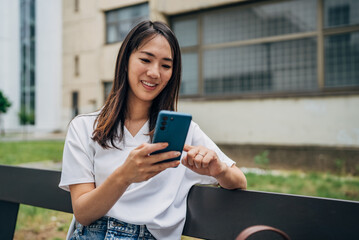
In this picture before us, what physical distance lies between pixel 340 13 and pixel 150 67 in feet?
16.3

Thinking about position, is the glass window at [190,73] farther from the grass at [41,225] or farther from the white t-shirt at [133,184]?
the white t-shirt at [133,184]

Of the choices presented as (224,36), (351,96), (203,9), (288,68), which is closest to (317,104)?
(351,96)

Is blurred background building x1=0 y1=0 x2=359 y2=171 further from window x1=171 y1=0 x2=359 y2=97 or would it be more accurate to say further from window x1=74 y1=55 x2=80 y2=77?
window x1=74 y1=55 x2=80 y2=77

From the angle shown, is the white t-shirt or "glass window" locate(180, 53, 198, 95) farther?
"glass window" locate(180, 53, 198, 95)

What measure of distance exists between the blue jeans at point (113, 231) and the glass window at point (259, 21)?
16.7ft

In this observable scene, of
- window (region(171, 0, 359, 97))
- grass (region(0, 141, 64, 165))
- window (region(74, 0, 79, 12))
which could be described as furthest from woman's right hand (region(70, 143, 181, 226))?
window (region(74, 0, 79, 12))

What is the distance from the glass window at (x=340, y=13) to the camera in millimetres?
4887

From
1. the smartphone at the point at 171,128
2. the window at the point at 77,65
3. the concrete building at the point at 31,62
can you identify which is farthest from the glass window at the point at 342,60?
the window at the point at 77,65

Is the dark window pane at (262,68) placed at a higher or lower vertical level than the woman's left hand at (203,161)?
higher

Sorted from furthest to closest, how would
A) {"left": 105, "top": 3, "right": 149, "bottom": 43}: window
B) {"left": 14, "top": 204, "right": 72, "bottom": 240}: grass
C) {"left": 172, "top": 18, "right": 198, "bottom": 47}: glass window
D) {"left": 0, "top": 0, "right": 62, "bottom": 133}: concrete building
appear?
{"left": 172, "top": 18, "right": 198, "bottom": 47}: glass window
{"left": 0, "top": 0, "right": 62, "bottom": 133}: concrete building
{"left": 105, "top": 3, "right": 149, "bottom": 43}: window
{"left": 14, "top": 204, "right": 72, "bottom": 240}: grass

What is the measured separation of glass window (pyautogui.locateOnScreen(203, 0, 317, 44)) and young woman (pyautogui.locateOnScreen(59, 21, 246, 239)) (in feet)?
15.8

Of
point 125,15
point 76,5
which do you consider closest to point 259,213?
point 125,15

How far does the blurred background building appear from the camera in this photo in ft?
16.0

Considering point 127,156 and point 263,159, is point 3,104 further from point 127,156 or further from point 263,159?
point 263,159
